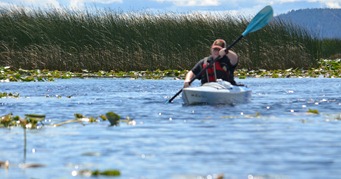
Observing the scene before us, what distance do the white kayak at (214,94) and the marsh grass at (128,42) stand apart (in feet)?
44.6

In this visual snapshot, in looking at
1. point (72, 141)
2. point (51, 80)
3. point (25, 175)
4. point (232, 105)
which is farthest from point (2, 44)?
point (25, 175)

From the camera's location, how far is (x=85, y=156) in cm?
911

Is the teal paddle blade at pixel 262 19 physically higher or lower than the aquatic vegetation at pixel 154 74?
higher

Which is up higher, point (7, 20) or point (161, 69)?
point (7, 20)

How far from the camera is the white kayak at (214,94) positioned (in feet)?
50.0

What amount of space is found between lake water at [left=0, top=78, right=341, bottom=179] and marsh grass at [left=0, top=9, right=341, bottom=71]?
10615 mm

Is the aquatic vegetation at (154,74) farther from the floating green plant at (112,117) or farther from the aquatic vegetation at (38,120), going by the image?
the floating green plant at (112,117)

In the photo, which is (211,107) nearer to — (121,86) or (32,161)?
(32,161)

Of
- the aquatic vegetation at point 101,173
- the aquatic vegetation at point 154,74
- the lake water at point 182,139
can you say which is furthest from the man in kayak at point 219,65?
the aquatic vegetation at point 154,74

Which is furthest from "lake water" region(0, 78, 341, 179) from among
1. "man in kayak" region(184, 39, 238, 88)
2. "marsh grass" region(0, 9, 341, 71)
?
"marsh grass" region(0, 9, 341, 71)

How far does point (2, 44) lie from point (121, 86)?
7.50 metres

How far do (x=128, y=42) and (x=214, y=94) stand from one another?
48.0 feet

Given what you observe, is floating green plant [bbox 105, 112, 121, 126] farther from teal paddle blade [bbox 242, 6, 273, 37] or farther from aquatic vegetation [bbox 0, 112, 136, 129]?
teal paddle blade [bbox 242, 6, 273, 37]

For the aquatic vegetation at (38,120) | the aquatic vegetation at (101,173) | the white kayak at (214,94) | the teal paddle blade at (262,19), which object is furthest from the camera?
the teal paddle blade at (262,19)
